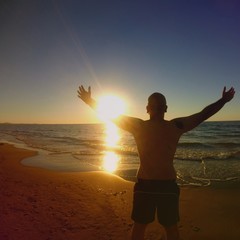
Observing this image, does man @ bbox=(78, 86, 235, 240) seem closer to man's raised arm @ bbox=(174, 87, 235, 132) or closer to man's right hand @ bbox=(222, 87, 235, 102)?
man's raised arm @ bbox=(174, 87, 235, 132)

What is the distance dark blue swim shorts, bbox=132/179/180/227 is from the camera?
340 cm

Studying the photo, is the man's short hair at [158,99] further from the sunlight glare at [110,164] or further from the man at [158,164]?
the sunlight glare at [110,164]

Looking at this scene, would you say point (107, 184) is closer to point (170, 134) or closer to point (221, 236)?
point (221, 236)

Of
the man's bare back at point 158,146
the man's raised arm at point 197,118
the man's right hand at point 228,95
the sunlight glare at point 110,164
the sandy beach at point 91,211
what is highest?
the man's right hand at point 228,95

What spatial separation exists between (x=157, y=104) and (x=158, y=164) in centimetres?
66

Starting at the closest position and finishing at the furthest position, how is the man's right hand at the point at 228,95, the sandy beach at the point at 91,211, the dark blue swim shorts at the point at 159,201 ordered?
the dark blue swim shorts at the point at 159,201
the man's right hand at the point at 228,95
the sandy beach at the point at 91,211

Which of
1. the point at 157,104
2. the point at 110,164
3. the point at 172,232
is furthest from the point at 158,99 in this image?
the point at 110,164

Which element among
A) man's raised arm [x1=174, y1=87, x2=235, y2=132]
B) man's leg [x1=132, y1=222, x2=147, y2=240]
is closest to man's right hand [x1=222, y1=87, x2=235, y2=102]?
man's raised arm [x1=174, y1=87, x2=235, y2=132]

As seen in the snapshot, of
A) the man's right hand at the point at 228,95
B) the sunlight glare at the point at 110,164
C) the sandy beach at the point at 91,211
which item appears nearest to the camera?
the man's right hand at the point at 228,95

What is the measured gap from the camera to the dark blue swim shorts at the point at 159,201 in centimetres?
340

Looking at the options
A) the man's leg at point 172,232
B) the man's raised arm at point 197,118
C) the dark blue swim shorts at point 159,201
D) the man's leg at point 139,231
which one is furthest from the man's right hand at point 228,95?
the man's leg at point 139,231

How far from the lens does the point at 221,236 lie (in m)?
6.28

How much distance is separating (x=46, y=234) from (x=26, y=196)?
8.83ft

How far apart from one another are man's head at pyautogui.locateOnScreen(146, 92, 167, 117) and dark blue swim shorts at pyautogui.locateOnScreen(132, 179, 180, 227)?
0.75 metres
